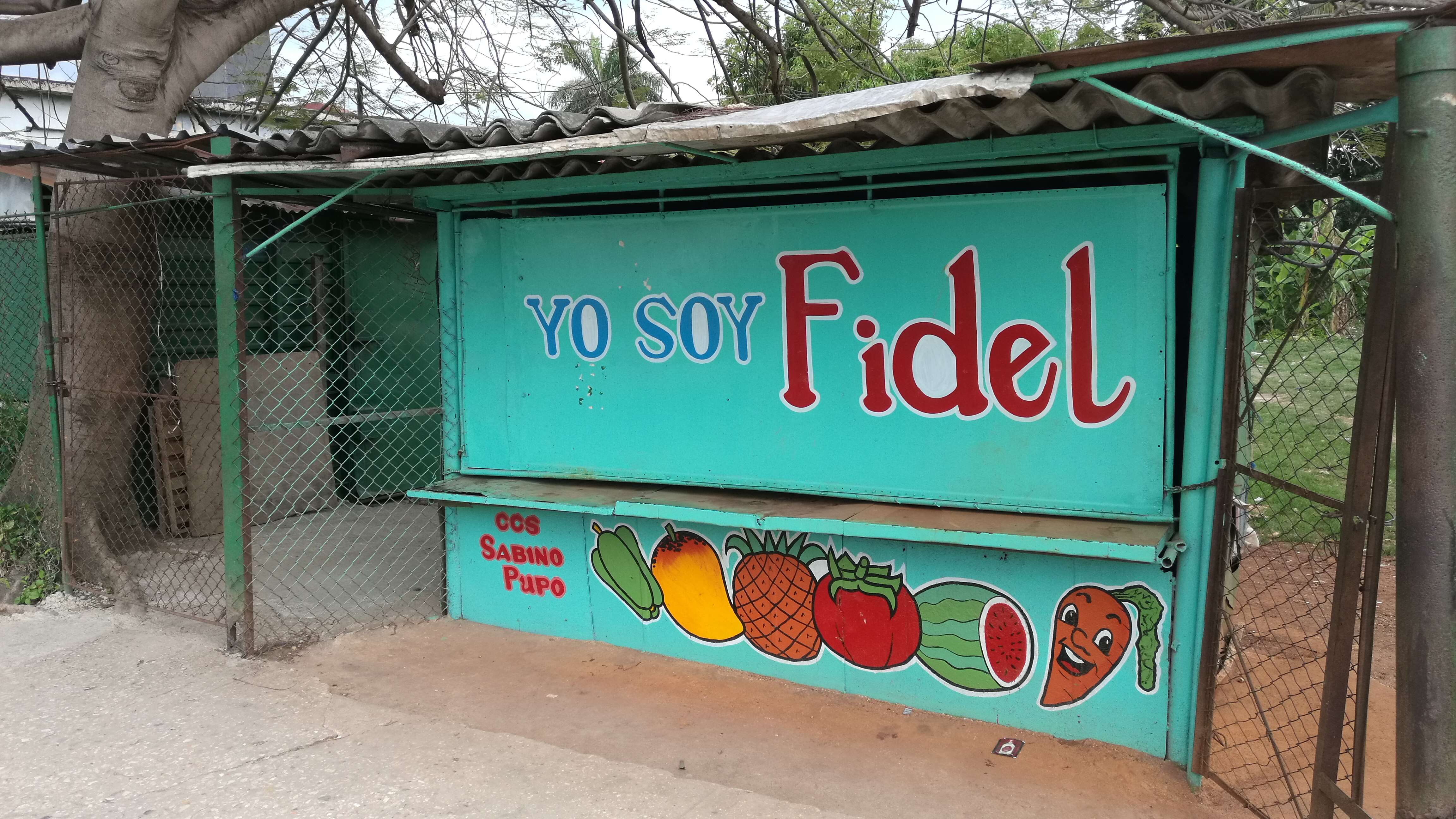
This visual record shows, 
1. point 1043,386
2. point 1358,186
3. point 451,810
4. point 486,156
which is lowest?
point 451,810

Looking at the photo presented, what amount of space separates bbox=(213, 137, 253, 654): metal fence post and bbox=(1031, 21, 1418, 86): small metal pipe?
363 cm

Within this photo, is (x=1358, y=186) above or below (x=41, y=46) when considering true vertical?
below

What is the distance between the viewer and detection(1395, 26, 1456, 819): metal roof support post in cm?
206

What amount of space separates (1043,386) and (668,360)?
1680 mm

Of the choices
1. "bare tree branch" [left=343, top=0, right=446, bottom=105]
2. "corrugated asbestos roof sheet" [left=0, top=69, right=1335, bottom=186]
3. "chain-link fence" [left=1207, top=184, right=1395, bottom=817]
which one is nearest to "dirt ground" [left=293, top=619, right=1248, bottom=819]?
"chain-link fence" [left=1207, top=184, right=1395, bottom=817]

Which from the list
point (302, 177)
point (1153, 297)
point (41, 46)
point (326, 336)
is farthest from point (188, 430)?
point (1153, 297)

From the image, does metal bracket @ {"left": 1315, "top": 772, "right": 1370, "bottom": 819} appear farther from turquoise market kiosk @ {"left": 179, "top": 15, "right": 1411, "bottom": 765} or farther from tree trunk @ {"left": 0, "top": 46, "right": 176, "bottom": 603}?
tree trunk @ {"left": 0, "top": 46, "right": 176, "bottom": 603}

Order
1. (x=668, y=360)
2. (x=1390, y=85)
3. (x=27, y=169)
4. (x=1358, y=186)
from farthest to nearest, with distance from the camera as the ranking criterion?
(x=27, y=169)
(x=668, y=360)
(x=1390, y=85)
(x=1358, y=186)

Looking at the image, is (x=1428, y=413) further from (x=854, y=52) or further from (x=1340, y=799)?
(x=854, y=52)

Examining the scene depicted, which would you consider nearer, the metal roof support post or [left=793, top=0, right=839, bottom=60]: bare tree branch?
the metal roof support post

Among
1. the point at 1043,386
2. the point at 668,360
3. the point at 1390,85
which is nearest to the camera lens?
the point at 1390,85

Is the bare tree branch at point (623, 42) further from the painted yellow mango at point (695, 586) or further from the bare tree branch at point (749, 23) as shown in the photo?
the painted yellow mango at point (695, 586)

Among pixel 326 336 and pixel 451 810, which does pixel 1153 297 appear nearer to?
pixel 451 810

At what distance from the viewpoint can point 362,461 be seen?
775 cm
